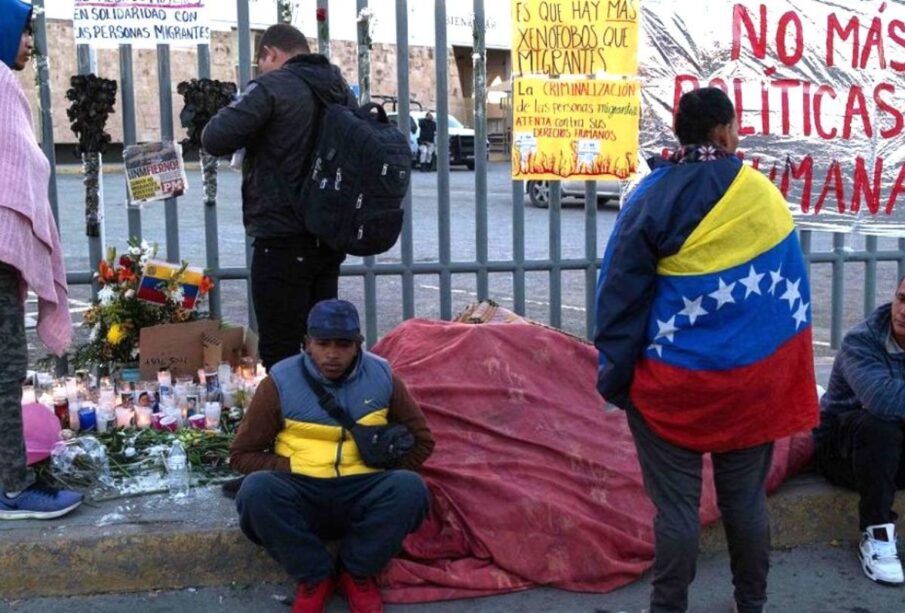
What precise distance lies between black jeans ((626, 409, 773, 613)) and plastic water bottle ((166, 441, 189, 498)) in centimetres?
185

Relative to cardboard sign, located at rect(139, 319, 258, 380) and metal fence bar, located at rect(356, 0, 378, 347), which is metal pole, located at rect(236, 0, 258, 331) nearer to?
cardboard sign, located at rect(139, 319, 258, 380)

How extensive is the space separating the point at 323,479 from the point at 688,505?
3.98ft

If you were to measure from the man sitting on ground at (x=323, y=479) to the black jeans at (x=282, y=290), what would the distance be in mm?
709

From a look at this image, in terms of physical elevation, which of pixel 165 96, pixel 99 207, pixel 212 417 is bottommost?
pixel 212 417

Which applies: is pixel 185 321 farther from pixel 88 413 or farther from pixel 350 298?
pixel 350 298

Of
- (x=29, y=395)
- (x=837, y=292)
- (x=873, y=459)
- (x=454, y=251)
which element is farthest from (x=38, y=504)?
(x=454, y=251)

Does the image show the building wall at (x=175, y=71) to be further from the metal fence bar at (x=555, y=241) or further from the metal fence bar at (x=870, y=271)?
the metal fence bar at (x=870, y=271)

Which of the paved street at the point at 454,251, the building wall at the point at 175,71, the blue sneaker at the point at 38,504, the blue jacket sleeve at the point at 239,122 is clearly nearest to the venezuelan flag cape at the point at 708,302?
the blue jacket sleeve at the point at 239,122

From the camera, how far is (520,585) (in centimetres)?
385

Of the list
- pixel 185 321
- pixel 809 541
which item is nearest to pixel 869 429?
pixel 809 541

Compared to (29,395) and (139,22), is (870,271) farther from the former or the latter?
(29,395)

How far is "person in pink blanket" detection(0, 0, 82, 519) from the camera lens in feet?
11.6

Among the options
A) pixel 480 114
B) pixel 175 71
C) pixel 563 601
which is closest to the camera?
pixel 563 601

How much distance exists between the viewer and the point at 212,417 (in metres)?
4.74
